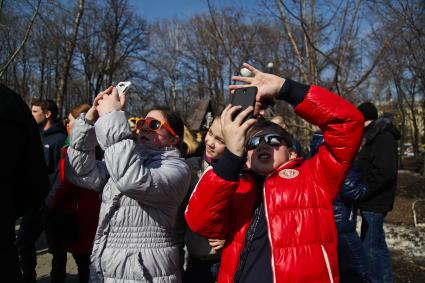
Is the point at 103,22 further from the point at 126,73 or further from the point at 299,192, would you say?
the point at 299,192

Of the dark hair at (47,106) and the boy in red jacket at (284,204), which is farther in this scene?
the dark hair at (47,106)

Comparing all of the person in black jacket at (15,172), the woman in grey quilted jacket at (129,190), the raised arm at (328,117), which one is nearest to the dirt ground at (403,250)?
the woman in grey quilted jacket at (129,190)

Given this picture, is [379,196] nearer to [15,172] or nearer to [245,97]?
[245,97]

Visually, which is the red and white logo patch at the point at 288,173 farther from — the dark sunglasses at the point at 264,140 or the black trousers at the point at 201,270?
the black trousers at the point at 201,270

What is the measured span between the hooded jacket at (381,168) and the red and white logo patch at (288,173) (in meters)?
2.51

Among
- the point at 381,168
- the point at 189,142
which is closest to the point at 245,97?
the point at 189,142

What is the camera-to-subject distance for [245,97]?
1656 millimetres

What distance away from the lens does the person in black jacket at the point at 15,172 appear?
164 centimetres

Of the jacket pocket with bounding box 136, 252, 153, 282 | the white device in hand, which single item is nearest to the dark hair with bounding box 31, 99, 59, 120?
the white device in hand

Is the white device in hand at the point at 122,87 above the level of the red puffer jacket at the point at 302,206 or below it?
above

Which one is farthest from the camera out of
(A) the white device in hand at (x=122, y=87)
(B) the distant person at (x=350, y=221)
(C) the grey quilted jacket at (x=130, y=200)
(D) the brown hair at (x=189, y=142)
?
(B) the distant person at (x=350, y=221)

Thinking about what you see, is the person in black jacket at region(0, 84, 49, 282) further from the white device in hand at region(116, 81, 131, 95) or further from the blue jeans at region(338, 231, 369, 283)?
the blue jeans at region(338, 231, 369, 283)

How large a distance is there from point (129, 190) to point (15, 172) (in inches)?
21.2

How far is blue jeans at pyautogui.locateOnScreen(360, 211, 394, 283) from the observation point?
4.12 m
